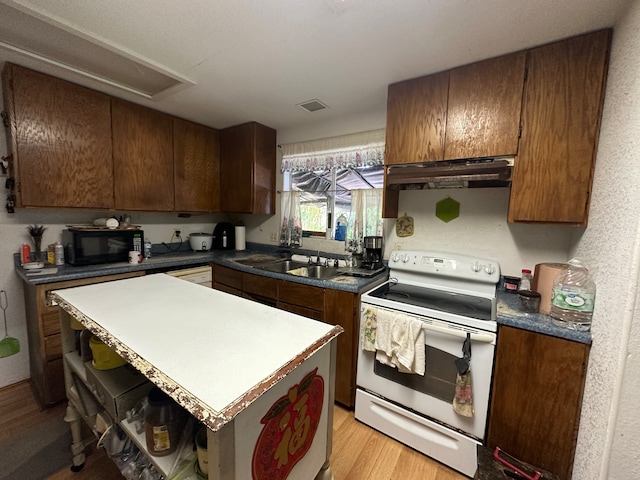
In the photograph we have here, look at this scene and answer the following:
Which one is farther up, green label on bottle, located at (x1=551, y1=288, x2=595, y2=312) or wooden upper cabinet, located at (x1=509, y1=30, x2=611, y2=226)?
wooden upper cabinet, located at (x1=509, y1=30, x2=611, y2=226)

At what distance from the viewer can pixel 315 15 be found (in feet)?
3.89

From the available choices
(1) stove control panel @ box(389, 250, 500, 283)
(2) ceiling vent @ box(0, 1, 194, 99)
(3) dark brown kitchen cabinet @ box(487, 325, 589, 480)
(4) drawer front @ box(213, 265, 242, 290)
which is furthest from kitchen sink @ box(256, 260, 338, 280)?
(2) ceiling vent @ box(0, 1, 194, 99)

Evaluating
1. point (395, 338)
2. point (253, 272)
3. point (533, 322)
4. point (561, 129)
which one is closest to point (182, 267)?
point (253, 272)

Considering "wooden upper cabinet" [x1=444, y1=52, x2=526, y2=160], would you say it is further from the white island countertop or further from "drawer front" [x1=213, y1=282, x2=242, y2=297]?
"drawer front" [x1=213, y1=282, x2=242, y2=297]

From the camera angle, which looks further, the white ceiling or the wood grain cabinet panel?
the wood grain cabinet panel

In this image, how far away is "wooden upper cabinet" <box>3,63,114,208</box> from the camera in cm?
170

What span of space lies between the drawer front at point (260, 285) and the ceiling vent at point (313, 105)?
59.6 inches

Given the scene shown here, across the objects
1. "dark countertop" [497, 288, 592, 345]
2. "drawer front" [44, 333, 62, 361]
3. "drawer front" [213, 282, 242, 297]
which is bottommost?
"drawer front" [44, 333, 62, 361]

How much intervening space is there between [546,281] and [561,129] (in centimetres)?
81

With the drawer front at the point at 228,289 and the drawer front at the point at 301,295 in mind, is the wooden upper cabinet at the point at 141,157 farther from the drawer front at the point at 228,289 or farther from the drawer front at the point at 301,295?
the drawer front at the point at 301,295

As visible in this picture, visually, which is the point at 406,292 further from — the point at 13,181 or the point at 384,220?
the point at 13,181

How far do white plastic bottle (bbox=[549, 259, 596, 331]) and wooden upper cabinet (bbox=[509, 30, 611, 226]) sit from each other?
28cm

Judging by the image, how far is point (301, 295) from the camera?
6.31ft

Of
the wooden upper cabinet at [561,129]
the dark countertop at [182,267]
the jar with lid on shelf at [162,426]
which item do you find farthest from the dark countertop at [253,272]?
the jar with lid on shelf at [162,426]
